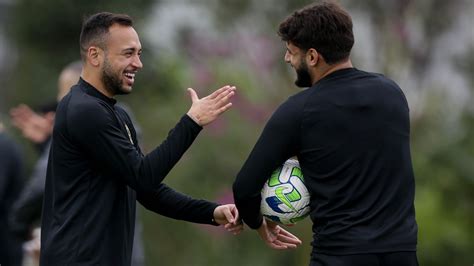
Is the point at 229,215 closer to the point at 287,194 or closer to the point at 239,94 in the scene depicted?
the point at 287,194

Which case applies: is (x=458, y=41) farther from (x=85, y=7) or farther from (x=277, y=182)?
(x=277, y=182)

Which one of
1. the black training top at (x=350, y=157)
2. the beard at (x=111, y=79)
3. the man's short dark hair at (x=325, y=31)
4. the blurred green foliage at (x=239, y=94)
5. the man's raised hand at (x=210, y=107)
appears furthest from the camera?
the blurred green foliage at (x=239, y=94)

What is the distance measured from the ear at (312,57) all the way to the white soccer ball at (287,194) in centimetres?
51

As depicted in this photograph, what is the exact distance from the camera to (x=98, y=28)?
6.02m

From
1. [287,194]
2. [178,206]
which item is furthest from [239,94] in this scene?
[287,194]

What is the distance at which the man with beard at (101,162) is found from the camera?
5.72 metres

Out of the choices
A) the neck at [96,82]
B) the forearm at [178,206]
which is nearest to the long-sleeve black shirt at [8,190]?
the forearm at [178,206]

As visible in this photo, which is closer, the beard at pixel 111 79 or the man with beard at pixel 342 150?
the man with beard at pixel 342 150

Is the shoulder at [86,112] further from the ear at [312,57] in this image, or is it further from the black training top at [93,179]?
the ear at [312,57]

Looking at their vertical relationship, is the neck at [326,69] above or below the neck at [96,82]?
above

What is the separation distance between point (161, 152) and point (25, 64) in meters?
13.3

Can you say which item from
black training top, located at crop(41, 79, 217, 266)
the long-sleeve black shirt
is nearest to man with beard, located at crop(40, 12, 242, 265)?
black training top, located at crop(41, 79, 217, 266)

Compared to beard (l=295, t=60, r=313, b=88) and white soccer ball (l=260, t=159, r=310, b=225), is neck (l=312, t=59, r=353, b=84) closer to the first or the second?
beard (l=295, t=60, r=313, b=88)

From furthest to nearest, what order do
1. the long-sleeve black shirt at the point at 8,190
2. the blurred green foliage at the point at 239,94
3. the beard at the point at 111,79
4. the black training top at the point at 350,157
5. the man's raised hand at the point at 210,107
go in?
the blurred green foliage at the point at 239,94
the long-sleeve black shirt at the point at 8,190
the beard at the point at 111,79
the man's raised hand at the point at 210,107
the black training top at the point at 350,157
